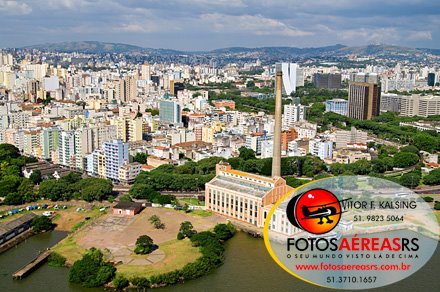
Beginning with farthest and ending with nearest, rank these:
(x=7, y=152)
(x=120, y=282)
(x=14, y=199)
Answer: (x=7, y=152), (x=14, y=199), (x=120, y=282)

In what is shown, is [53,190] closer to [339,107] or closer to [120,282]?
[120,282]

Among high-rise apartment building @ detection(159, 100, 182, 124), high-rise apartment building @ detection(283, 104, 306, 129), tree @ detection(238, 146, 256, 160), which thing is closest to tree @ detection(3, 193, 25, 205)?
tree @ detection(238, 146, 256, 160)

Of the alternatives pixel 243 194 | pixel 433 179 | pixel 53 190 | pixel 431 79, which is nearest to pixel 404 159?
pixel 433 179

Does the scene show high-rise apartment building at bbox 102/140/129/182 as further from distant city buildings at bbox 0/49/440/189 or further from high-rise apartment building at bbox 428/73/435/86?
high-rise apartment building at bbox 428/73/435/86

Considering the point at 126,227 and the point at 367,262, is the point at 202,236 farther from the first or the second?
the point at 367,262

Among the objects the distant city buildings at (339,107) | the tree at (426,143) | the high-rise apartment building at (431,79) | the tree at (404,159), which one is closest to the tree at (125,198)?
the tree at (404,159)

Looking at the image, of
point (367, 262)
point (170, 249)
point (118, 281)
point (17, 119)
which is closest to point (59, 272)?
point (118, 281)
